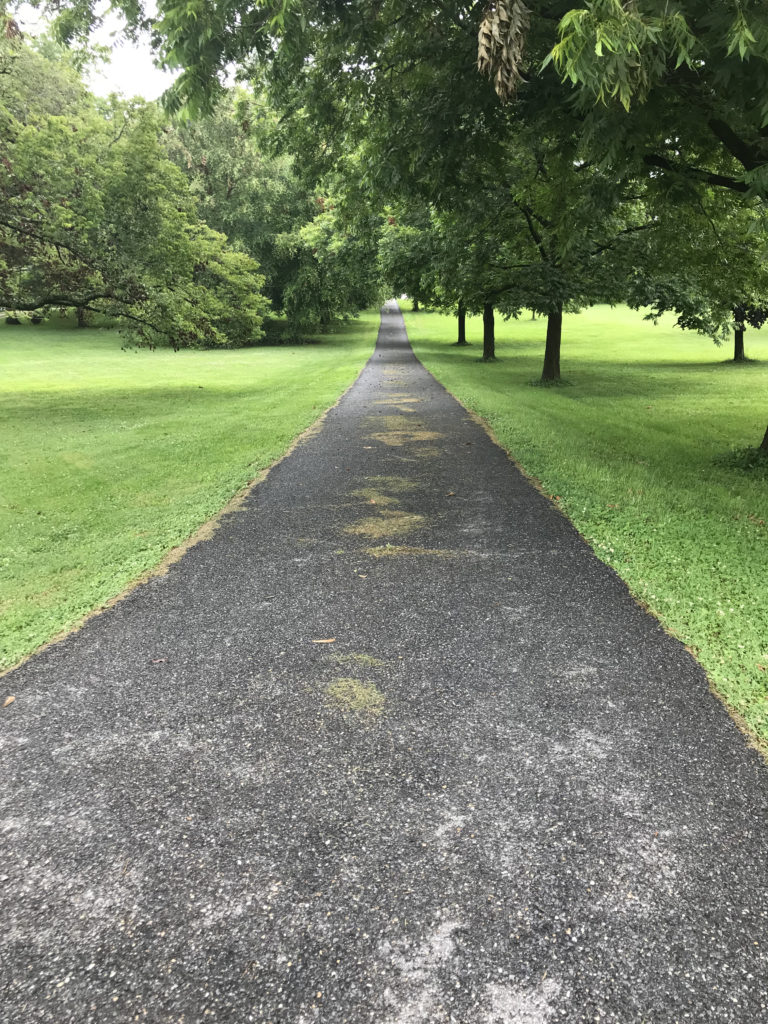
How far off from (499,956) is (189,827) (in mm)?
1366

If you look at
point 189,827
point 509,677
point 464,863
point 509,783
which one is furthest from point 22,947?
point 509,677

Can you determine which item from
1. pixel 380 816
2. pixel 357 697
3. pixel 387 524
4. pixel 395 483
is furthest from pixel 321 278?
pixel 380 816

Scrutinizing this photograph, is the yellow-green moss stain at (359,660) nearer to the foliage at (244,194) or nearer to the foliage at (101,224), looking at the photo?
the foliage at (101,224)

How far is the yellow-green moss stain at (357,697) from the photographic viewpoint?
3.37 m

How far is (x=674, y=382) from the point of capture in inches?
921

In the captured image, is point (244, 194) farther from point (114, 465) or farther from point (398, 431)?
point (114, 465)

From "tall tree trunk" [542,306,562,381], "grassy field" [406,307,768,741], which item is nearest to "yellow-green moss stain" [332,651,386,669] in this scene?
"grassy field" [406,307,768,741]

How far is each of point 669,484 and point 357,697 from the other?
6129 mm

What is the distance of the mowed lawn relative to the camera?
531cm

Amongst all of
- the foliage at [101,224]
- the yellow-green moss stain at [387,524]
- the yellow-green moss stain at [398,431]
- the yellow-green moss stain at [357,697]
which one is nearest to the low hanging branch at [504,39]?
the yellow-green moss stain at [357,697]

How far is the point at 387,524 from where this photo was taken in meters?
6.47

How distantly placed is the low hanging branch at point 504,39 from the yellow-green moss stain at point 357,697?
3.66 metres

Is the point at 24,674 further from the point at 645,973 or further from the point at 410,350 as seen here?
the point at 410,350

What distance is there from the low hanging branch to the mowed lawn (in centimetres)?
464
